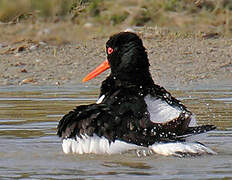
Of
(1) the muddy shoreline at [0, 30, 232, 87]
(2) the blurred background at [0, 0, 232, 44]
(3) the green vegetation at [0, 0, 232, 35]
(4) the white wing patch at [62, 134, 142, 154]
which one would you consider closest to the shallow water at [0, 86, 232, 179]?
(4) the white wing patch at [62, 134, 142, 154]

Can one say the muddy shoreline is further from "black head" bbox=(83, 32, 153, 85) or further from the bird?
the bird

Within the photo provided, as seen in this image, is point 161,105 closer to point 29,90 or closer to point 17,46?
point 29,90

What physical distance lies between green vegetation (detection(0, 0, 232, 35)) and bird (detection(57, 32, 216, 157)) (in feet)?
24.4

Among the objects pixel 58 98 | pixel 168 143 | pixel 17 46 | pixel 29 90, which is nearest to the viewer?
pixel 168 143

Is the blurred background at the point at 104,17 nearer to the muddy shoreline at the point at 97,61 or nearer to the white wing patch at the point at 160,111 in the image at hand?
the muddy shoreline at the point at 97,61

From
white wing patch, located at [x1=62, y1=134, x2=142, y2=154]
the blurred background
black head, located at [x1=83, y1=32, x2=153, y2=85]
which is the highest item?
black head, located at [x1=83, y1=32, x2=153, y2=85]

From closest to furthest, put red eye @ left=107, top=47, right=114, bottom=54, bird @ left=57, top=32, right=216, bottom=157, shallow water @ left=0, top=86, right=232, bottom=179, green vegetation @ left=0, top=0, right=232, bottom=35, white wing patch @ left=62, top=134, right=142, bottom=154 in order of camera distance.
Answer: shallow water @ left=0, top=86, right=232, bottom=179, bird @ left=57, top=32, right=216, bottom=157, white wing patch @ left=62, top=134, right=142, bottom=154, red eye @ left=107, top=47, right=114, bottom=54, green vegetation @ left=0, top=0, right=232, bottom=35

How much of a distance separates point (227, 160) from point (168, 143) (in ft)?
1.66

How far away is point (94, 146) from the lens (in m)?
7.41

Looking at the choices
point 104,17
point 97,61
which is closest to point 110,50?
point 97,61

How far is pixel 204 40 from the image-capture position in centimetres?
1479

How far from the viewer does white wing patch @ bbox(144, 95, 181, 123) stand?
23.7 feet

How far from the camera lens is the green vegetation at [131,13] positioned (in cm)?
1539

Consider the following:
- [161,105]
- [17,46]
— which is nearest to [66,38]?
[17,46]
